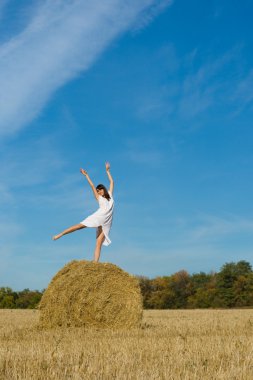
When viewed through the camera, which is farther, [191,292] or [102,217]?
[191,292]

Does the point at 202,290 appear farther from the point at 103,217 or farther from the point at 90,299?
the point at 90,299

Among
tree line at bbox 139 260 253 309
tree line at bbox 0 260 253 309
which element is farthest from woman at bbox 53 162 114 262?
tree line at bbox 139 260 253 309

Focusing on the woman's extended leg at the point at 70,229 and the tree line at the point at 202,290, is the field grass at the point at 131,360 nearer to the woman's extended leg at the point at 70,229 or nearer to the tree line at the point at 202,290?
the woman's extended leg at the point at 70,229

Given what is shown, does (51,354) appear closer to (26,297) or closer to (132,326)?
(132,326)

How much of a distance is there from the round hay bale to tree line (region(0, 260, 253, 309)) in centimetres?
3871

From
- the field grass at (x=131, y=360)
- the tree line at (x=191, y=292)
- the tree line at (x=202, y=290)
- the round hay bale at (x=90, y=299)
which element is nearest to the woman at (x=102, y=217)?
the round hay bale at (x=90, y=299)

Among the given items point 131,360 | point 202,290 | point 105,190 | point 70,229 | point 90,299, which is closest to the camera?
point 131,360

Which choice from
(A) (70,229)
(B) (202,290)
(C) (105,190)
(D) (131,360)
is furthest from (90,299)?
(B) (202,290)

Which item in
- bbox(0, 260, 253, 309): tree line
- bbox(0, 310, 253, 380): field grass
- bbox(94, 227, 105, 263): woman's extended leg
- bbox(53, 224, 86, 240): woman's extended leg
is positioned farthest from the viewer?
bbox(0, 260, 253, 309): tree line

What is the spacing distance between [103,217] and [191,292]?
57.1 m

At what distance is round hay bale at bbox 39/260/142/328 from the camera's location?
10078mm

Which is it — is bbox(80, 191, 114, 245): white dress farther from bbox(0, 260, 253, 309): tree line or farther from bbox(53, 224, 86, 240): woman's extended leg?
bbox(0, 260, 253, 309): tree line

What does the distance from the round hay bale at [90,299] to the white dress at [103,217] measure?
40.1 inches

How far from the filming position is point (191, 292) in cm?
6656
